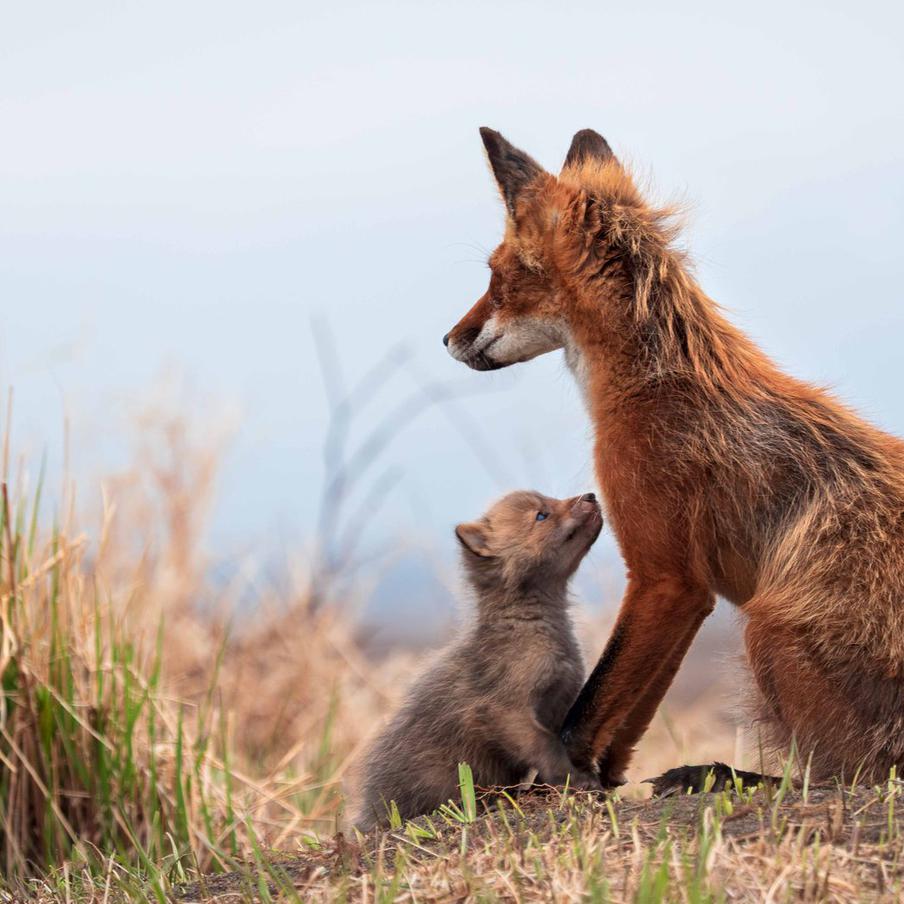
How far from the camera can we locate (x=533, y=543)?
18.0 feet

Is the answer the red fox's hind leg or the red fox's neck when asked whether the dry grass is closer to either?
the red fox's hind leg

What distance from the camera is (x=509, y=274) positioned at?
533 centimetres

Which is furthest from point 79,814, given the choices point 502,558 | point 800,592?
point 800,592

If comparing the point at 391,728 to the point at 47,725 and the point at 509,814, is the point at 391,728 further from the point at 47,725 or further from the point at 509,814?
the point at 47,725

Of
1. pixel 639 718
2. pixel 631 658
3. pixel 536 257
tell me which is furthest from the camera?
pixel 536 257

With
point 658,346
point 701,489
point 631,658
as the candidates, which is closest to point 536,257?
point 658,346

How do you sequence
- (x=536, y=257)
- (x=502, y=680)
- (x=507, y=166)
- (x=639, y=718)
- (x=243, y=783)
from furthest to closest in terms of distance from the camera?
(x=243, y=783)
(x=507, y=166)
(x=536, y=257)
(x=502, y=680)
(x=639, y=718)

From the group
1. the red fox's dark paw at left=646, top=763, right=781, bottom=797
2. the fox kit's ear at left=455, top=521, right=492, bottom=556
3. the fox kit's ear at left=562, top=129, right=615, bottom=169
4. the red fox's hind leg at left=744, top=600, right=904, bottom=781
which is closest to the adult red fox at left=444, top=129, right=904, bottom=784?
the red fox's hind leg at left=744, top=600, right=904, bottom=781

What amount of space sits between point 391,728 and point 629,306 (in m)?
2.05

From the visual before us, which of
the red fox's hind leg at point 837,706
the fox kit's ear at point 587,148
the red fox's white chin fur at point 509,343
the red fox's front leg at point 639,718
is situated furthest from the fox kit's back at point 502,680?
the fox kit's ear at point 587,148

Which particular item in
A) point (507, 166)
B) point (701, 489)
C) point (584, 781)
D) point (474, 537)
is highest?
point (507, 166)

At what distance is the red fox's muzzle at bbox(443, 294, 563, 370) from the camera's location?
5.31 meters

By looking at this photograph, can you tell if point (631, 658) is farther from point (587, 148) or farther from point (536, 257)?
point (587, 148)

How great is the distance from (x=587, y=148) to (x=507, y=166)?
24.6 inches
